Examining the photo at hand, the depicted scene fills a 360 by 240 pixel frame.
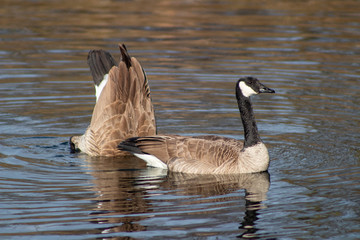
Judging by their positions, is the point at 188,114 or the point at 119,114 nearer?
the point at 119,114

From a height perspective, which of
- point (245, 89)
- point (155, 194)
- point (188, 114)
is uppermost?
point (245, 89)

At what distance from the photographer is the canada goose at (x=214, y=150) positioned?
10836 millimetres

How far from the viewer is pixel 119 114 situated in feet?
39.7

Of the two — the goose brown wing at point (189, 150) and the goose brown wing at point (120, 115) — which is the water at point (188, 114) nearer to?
the goose brown wing at point (189, 150)

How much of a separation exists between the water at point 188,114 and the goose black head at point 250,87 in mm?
1298

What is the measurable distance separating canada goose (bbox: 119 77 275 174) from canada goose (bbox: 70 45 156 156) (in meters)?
0.71

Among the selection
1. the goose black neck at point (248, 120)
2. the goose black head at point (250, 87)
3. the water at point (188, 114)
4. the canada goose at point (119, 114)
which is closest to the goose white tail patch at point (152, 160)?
the water at point (188, 114)

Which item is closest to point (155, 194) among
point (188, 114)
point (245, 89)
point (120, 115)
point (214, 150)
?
point (214, 150)

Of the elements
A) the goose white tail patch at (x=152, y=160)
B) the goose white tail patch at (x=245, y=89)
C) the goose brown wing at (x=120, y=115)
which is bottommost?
the goose white tail patch at (x=152, y=160)

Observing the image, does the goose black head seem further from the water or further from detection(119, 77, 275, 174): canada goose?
the water

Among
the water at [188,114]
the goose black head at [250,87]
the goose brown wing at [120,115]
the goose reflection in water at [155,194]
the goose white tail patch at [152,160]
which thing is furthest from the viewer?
the goose brown wing at [120,115]

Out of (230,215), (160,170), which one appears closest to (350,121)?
(160,170)

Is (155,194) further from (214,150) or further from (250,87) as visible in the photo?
(250,87)

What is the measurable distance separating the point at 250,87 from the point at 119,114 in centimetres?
254
